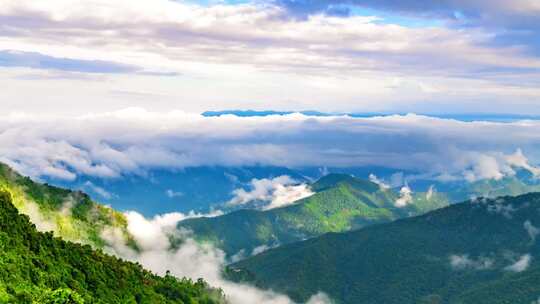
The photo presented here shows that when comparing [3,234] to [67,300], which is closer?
[67,300]

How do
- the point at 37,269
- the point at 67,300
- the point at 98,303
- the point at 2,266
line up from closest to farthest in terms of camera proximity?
the point at 67,300
the point at 2,266
the point at 37,269
the point at 98,303

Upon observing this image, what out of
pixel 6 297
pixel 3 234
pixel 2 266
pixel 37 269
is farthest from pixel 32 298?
pixel 3 234

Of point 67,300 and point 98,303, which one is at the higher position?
point 67,300

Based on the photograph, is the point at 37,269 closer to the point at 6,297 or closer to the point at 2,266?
the point at 2,266

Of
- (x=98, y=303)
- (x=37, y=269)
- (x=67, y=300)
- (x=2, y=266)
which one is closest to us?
(x=67, y=300)

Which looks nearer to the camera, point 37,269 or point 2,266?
point 2,266

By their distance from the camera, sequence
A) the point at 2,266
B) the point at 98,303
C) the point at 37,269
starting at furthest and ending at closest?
the point at 98,303 → the point at 37,269 → the point at 2,266

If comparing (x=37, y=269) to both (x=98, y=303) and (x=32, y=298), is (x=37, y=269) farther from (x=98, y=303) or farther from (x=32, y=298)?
(x=32, y=298)

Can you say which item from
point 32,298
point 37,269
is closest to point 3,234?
point 37,269

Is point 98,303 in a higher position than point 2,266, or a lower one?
lower
